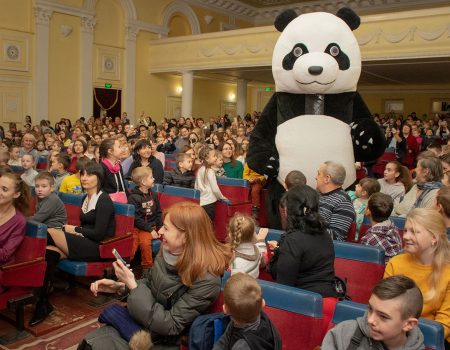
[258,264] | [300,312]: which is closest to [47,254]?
[258,264]

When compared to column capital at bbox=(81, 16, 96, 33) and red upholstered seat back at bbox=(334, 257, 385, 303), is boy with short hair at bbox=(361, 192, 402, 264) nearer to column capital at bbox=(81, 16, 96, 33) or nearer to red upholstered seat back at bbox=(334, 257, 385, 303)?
red upholstered seat back at bbox=(334, 257, 385, 303)

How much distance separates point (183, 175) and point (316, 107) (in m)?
2.08

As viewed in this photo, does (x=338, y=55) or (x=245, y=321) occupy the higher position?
(x=338, y=55)

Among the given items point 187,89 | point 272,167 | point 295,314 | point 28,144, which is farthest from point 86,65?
point 295,314

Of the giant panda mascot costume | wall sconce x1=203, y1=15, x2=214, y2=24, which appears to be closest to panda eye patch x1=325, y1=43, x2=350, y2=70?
the giant panda mascot costume

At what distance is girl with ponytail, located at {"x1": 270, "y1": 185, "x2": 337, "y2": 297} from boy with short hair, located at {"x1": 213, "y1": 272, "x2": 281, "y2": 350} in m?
0.57

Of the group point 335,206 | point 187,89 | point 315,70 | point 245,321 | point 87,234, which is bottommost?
point 87,234

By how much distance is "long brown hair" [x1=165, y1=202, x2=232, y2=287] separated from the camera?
217 centimetres

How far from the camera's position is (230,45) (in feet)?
46.5

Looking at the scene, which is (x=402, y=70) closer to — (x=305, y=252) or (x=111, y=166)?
(x=111, y=166)

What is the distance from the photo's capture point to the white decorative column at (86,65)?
573 inches

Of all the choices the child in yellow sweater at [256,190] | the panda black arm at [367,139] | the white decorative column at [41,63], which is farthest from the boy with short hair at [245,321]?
the white decorative column at [41,63]

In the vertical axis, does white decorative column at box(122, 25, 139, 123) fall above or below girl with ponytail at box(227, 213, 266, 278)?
above

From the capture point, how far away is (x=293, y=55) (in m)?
4.50
